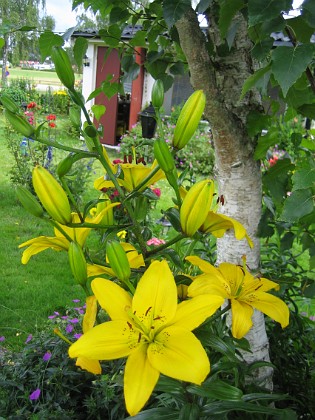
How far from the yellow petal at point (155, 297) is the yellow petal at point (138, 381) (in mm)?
57

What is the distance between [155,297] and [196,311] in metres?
0.07

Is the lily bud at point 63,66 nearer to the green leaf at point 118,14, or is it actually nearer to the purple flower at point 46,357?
the green leaf at point 118,14

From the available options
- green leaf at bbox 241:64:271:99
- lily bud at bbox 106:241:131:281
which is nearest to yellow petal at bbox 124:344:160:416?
lily bud at bbox 106:241:131:281

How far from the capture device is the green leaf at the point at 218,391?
820 millimetres

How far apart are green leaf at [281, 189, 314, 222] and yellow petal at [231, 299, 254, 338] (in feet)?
0.92

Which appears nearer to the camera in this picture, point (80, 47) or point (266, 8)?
point (266, 8)

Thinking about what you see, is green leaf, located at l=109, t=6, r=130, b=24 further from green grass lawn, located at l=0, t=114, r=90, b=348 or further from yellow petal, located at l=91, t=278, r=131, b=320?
green grass lawn, located at l=0, t=114, r=90, b=348

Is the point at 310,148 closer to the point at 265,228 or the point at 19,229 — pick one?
the point at 265,228

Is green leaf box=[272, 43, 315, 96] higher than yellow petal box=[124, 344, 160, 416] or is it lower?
higher

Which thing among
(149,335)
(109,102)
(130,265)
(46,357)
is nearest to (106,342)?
(149,335)

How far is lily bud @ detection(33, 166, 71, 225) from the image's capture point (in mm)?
706

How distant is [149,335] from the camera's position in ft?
2.26

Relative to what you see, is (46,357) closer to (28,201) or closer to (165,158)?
(28,201)

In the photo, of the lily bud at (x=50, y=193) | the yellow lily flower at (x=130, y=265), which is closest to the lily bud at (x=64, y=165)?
the lily bud at (x=50, y=193)
